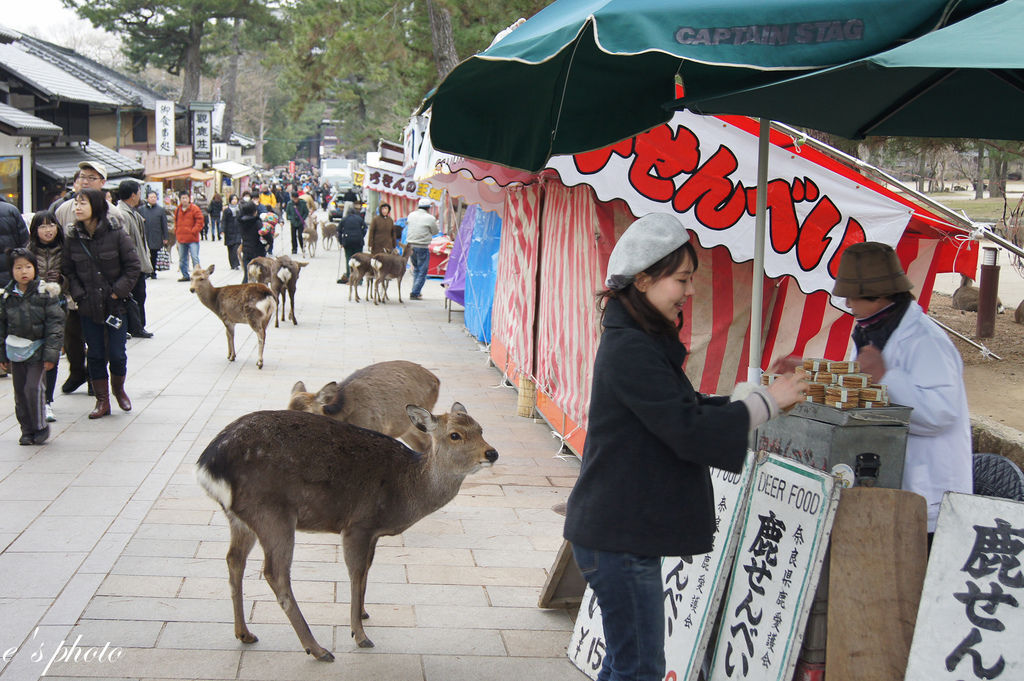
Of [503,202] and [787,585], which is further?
[503,202]

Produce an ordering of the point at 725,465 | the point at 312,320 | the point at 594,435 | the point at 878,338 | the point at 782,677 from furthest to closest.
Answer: the point at 312,320
the point at 878,338
the point at 782,677
the point at 594,435
the point at 725,465

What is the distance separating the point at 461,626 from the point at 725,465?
7.91ft

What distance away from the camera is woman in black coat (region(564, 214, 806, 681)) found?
2727mm

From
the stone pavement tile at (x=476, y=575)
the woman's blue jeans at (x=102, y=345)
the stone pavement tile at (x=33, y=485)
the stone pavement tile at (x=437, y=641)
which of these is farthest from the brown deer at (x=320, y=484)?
the woman's blue jeans at (x=102, y=345)

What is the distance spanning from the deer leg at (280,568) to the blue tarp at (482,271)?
8.94 metres

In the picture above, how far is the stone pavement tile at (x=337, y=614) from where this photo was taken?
183 inches

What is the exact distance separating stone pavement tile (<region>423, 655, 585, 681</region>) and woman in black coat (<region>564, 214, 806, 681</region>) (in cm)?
140

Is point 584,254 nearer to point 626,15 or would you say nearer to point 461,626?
point 461,626

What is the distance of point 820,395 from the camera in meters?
3.32

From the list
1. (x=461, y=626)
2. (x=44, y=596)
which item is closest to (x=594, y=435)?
(x=461, y=626)

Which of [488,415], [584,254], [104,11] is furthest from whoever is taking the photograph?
[104,11]

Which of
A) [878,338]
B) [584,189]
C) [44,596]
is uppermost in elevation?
[584,189]

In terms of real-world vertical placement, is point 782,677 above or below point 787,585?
below

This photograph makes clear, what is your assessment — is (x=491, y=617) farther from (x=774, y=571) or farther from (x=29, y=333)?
(x=29, y=333)
